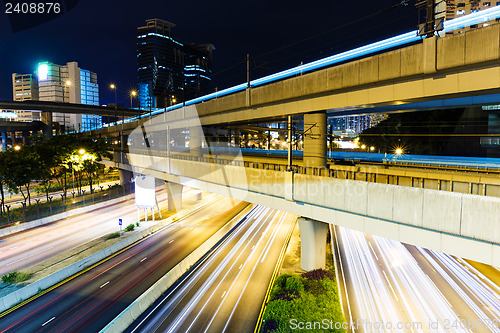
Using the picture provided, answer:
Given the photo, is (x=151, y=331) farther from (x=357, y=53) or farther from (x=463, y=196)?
(x=357, y=53)

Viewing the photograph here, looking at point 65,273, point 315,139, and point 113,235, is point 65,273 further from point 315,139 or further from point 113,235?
point 315,139

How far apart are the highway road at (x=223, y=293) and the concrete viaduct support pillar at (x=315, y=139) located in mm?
9014

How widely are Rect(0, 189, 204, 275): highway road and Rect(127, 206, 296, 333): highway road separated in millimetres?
12223

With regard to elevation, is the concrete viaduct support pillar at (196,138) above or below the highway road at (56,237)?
above

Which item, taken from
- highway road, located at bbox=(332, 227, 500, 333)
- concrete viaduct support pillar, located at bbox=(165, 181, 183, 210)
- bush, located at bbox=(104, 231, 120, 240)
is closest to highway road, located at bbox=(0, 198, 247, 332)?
bush, located at bbox=(104, 231, 120, 240)

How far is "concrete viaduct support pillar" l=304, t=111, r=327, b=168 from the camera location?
16.2 meters

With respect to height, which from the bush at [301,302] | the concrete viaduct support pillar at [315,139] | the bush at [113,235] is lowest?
the bush at [301,302]

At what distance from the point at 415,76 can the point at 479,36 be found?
238cm

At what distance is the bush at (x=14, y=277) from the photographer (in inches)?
690

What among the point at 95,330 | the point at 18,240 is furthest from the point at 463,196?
the point at 18,240

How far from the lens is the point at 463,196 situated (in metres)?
9.04

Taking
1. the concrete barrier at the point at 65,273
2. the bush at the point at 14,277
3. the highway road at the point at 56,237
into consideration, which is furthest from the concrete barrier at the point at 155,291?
the highway road at the point at 56,237

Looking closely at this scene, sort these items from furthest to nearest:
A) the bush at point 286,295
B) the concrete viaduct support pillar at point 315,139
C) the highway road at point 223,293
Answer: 1. the concrete viaduct support pillar at point 315,139
2. the bush at point 286,295
3. the highway road at point 223,293

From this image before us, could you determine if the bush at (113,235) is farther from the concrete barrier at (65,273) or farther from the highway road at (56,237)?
the concrete barrier at (65,273)
